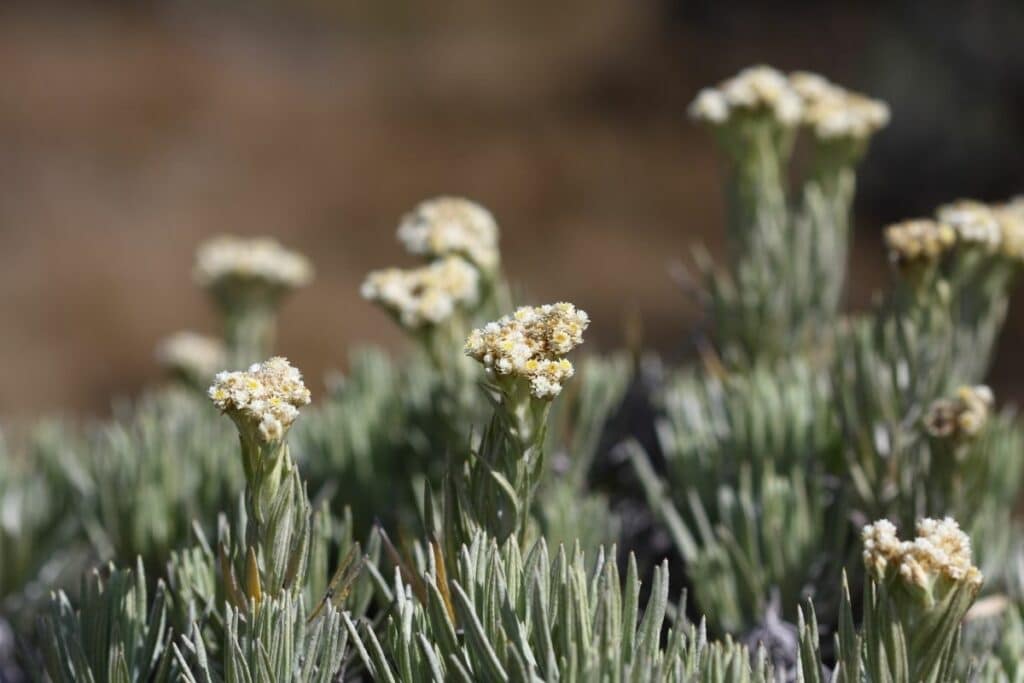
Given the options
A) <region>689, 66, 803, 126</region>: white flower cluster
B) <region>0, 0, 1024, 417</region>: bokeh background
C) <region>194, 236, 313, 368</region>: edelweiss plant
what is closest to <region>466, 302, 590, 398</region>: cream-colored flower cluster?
<region>689, 66, 803, 126</region>: white flower cluster

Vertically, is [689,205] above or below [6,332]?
above

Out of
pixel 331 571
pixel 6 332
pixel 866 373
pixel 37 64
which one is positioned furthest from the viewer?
pixel 37 64

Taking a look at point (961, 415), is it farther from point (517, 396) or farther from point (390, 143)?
point (390, 143)

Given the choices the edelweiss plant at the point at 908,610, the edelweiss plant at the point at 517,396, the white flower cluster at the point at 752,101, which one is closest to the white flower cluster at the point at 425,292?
the edelweiss plant at the point at 517,396

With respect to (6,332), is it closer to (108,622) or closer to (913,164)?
(913,164)

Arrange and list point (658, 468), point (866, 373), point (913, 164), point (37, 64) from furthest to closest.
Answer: point (37, 64) < point (913, 164) < point (658, 468) < point (866, 373)

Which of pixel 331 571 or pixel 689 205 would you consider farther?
pixel 689 205

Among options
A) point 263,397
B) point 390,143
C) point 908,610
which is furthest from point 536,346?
point 390,143

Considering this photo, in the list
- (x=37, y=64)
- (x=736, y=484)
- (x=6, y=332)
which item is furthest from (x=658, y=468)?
(x=37, y=64)
